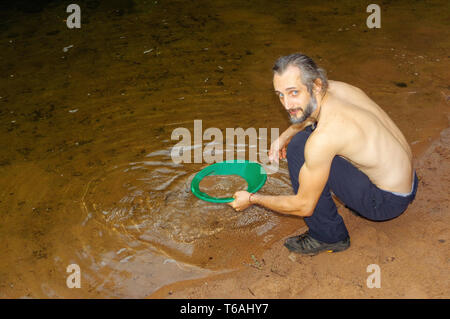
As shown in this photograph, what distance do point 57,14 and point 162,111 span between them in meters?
Answer: 3.12

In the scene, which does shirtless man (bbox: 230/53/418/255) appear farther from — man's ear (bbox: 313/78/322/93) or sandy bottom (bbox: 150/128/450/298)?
sandy bottom (bbox: 150/128/450/298)

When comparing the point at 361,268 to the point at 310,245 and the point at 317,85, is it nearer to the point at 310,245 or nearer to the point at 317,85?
the point at 310,245

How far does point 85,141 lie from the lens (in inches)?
145

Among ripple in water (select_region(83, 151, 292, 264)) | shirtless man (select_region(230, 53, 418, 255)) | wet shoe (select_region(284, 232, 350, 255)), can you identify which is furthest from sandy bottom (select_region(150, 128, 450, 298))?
ripple in water (select_region(83, 151, 292, 264))

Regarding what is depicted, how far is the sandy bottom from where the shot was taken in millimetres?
2279

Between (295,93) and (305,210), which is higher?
(295,93)

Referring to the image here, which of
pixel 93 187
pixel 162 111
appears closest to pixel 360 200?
pixel 93 187

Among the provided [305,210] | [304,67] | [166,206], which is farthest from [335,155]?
[166,206]

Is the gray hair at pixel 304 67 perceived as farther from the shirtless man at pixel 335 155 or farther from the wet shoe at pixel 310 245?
the wet shoe at pixel 310 245

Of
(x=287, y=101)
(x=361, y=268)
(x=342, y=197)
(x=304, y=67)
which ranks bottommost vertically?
(x=361, y=268)

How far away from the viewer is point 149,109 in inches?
159

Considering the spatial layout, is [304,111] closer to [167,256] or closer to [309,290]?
[309,290]

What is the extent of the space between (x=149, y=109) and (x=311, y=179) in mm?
2282

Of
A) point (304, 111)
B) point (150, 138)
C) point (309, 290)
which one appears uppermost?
point (304, 111)
